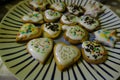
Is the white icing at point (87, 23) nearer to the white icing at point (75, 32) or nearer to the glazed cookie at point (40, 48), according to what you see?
the white icing at point (75, 32)

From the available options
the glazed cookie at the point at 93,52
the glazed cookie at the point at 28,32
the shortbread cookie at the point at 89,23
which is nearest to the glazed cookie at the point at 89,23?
the shortbread cookie at the point at 89,23

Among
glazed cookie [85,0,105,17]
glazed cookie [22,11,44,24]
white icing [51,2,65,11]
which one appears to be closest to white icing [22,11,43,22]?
glazed cookie [22,11,44,24]

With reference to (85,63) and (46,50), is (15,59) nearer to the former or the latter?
(46,50)

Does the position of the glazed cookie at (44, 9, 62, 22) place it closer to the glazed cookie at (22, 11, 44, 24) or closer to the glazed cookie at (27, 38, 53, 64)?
the glazed cookie at (22, 11, 44, 24)

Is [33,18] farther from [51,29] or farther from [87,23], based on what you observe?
[87,23]

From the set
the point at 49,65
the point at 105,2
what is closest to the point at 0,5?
the point at 49,65

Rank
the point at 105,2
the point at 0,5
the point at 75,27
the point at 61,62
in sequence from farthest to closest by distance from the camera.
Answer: the point at 105,2 < the point at 0,5 < the point at 75,27 < the point at 61,62

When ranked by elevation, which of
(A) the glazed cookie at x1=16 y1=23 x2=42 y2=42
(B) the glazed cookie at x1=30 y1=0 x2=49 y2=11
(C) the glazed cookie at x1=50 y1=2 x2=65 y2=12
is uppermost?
(B) the glazed cookie at x1=30 y1=0 x2=49 y2=11
